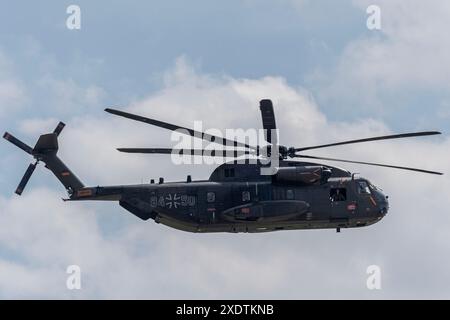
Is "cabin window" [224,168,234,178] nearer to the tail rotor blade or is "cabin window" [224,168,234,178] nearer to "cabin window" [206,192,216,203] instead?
"cabin window" [206,192,216,203]

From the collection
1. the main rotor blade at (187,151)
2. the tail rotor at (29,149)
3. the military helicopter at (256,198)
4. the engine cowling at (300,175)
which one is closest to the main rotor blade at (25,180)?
the tail rotor at (29,149)

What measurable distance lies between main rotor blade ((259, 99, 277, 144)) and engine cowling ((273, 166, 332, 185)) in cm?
380

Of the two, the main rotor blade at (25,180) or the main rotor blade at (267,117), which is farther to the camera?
the main rotor blade at (25,180)

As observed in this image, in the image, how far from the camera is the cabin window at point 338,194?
6288cm

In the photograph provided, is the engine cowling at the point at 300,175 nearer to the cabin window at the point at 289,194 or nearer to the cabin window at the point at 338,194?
the cabin window at the point at 289,194

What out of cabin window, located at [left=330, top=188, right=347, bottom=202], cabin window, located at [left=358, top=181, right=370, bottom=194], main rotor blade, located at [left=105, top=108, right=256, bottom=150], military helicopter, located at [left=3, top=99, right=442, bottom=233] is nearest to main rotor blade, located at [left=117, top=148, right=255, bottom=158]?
military helicopter, located at [left=3, top=99, right=442, bottom=233]

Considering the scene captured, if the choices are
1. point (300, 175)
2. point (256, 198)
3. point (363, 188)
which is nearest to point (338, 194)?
point (363, 188)

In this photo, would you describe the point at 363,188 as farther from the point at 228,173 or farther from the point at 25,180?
the point at 25,180

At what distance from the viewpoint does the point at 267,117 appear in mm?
57156

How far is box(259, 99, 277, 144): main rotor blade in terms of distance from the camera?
56.3 m

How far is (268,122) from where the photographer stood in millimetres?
57656
